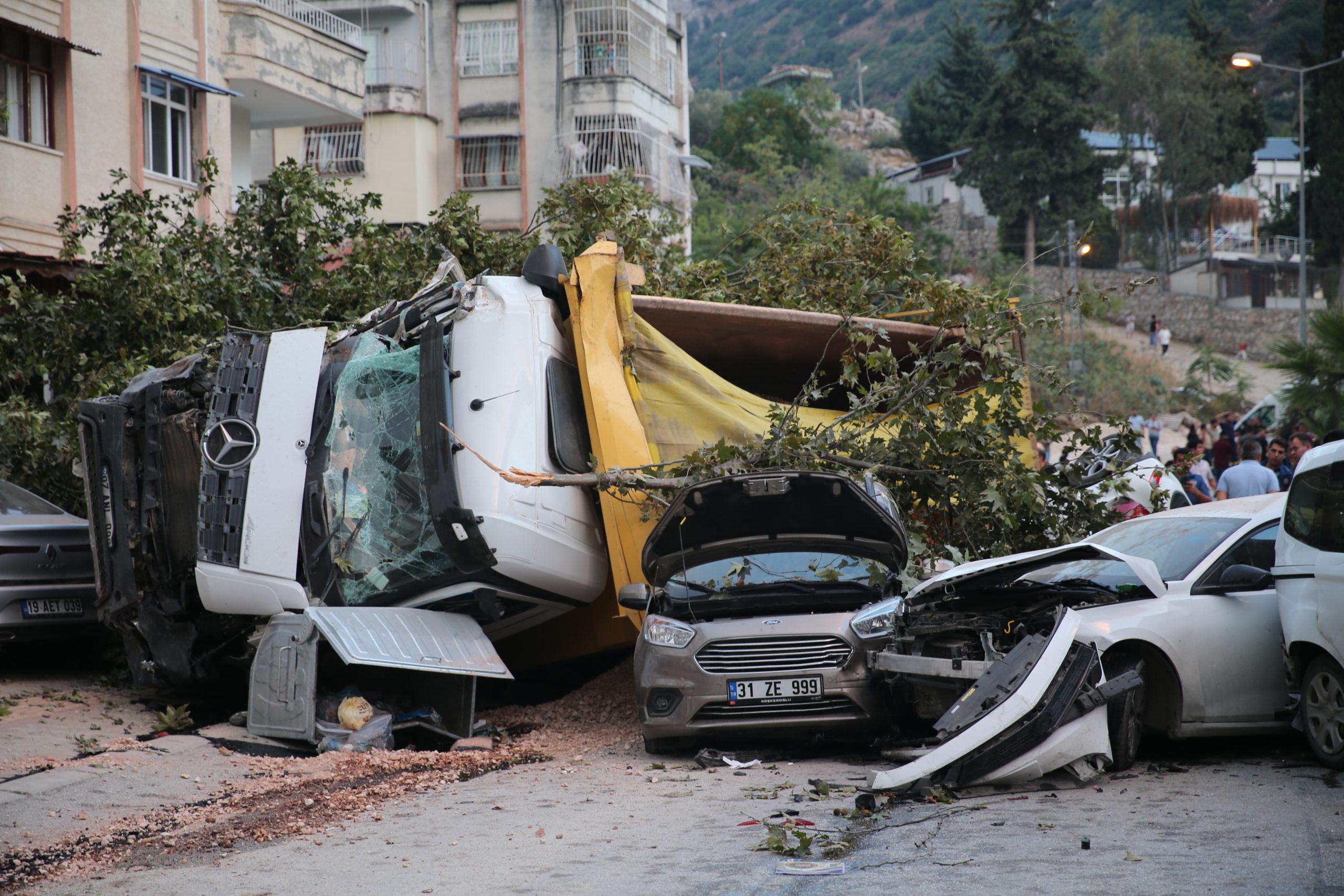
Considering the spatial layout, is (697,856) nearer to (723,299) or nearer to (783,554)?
(783,554)

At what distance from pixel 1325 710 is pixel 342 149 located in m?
31.3

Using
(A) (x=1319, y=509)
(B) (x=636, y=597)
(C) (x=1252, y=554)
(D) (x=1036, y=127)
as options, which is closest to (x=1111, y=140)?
(D) (x=1036, y=127)

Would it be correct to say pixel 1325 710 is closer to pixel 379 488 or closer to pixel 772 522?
pixel 772 522

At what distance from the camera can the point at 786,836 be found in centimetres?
531

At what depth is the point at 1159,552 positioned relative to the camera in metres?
7.41

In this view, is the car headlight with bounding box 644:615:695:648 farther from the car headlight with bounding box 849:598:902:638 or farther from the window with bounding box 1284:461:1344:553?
the window with bounding box 1284:461:1344:553

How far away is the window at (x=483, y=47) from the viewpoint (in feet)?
113

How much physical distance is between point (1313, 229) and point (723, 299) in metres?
43.1

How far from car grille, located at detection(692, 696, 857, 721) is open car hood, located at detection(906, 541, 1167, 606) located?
70 centimetres

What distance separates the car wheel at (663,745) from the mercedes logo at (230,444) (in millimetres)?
3153

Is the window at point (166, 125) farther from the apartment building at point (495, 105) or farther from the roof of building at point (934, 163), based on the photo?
the roof of building at point (934, 163)

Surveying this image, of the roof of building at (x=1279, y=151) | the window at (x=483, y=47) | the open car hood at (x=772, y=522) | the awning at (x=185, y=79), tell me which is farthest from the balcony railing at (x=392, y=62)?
the roof of building at (x=1279, y=151)

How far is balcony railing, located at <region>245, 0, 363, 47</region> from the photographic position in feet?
72.9

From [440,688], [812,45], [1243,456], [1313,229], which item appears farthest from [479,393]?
[812,45]
